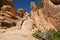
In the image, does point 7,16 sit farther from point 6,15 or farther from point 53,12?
point 53,12

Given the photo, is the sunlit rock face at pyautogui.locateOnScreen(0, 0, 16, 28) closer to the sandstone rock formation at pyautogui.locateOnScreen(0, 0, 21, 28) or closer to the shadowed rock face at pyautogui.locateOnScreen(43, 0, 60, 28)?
the sandstone rock formation at pyautogui.locateOnScreen(0, 0, 21, 28)

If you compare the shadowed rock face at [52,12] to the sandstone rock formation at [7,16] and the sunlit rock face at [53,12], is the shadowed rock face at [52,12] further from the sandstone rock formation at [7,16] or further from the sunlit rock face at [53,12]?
the sandstone rock formation at [7,16]

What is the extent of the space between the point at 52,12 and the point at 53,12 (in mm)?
204

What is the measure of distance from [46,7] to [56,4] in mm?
1844

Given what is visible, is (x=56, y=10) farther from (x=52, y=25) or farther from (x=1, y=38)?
(x=1, y=38)

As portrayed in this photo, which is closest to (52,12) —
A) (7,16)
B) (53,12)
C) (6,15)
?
(53,12)

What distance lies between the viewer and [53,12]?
53.8 ft

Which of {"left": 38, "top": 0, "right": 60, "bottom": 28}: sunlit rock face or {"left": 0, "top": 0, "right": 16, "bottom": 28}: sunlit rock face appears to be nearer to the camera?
{"left": 38, "top": 0, "right": 60, "bottom": 28}: sunlit rock face

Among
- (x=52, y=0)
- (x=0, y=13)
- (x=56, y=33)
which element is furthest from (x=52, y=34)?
(x=0, y=13)

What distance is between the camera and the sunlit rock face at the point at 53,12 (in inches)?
614

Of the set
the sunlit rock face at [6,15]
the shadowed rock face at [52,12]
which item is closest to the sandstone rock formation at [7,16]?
the sunlit rock face at [6,15]

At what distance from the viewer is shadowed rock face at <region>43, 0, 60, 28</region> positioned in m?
15.6

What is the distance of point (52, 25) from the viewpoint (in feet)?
53.7

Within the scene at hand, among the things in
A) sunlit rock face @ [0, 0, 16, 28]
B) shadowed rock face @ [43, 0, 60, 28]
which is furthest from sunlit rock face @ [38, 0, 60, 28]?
sunlit rock face @ [0, 0, 16, 28]
